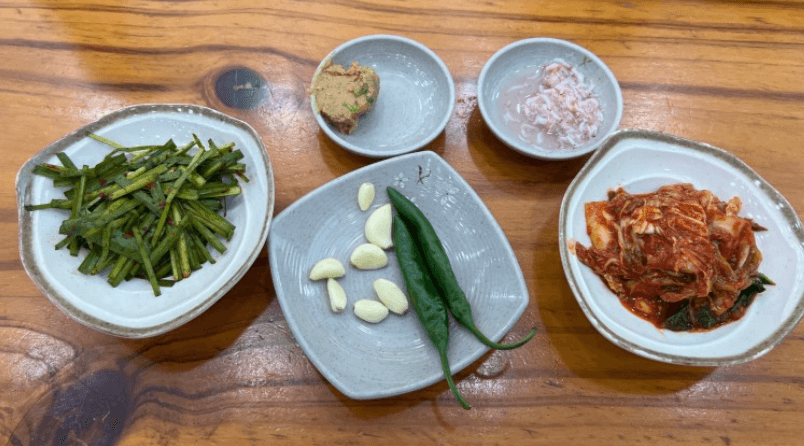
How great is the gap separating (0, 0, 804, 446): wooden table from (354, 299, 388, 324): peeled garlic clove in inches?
10.6

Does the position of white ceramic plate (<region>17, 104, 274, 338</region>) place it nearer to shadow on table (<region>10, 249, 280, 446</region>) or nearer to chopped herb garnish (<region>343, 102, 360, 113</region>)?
shadow on table (<region>10, 249, 280, 446</region>)

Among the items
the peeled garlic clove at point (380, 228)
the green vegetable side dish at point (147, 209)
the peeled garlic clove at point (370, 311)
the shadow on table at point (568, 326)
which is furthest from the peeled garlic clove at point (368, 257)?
the shadow on table at point (568, 326)

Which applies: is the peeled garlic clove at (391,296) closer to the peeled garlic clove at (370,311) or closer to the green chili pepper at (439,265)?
the peeled garlic clove at (370,311)

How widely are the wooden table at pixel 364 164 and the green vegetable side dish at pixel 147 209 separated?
235mm

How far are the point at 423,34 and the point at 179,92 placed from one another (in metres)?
1.13

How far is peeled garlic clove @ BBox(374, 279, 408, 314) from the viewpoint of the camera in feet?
5.90

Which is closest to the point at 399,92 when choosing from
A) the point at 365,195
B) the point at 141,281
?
the point at 365,195

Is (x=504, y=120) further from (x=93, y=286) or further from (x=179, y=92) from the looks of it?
(x=93, y=286)

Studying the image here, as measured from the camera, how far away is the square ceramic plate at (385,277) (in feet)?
5.51

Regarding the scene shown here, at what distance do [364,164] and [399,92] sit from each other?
15.3 inches

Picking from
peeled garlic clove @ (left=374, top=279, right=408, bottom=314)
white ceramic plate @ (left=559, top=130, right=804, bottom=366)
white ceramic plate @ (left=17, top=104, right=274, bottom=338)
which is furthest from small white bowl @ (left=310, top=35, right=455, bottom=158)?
Answer: white ceramic plate @ (left=559, top=130, right=804, bottom=366)

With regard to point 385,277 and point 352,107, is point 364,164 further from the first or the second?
point 385,277

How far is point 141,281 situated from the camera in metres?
1.73

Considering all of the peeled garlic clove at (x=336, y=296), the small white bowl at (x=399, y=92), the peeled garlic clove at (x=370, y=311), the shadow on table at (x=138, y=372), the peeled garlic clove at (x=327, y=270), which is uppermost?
the small white bowl at (x=399, y=92)
